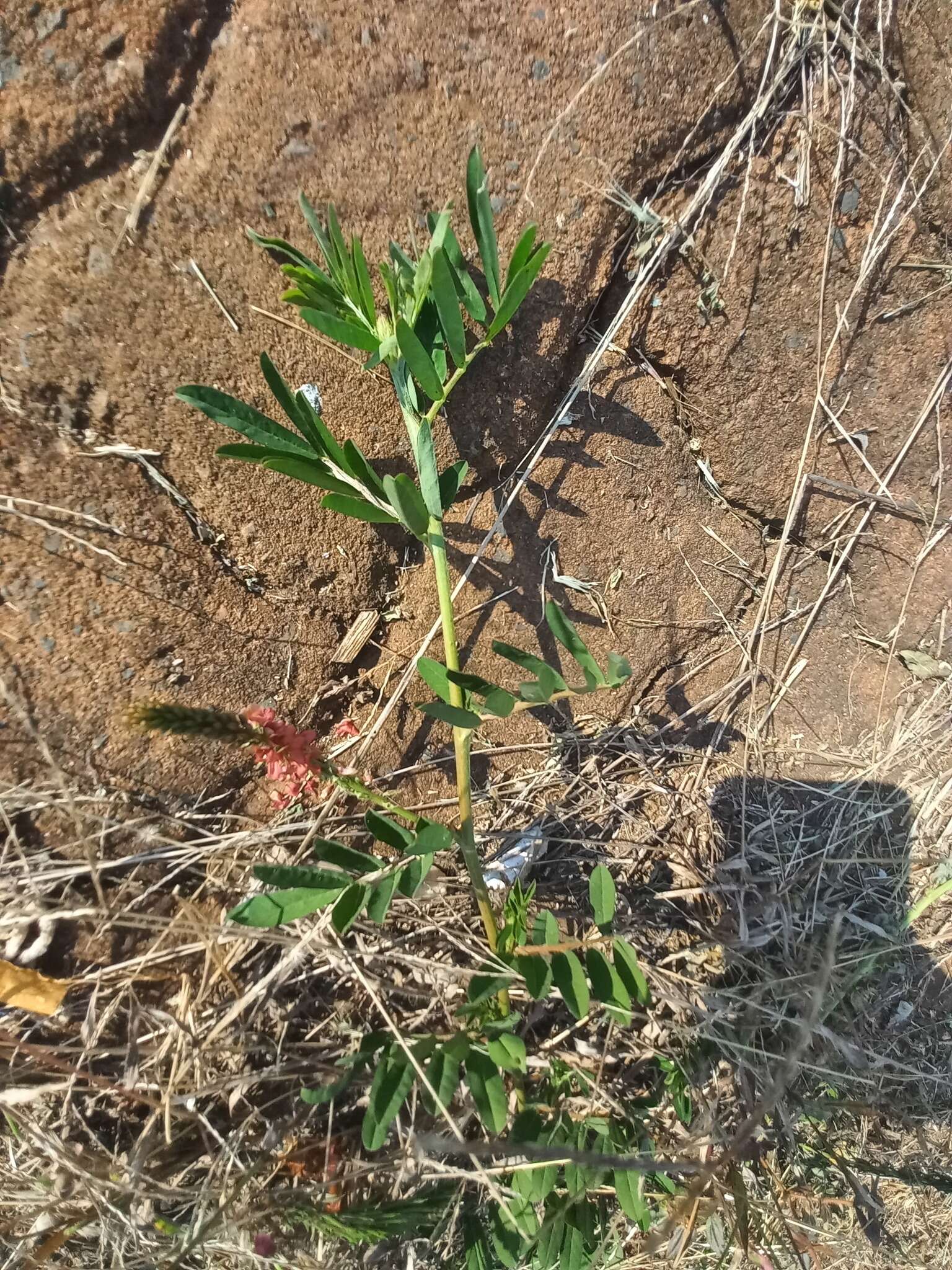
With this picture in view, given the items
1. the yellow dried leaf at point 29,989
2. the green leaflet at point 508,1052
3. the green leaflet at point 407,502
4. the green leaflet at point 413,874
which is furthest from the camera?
the yellow dried leaf at point 29,989

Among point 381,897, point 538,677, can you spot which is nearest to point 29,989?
point 381,897

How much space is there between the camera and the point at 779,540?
1.60 metres

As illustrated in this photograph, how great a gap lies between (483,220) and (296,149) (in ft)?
1.14

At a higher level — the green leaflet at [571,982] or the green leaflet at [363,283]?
the green leaflet at [363,283]

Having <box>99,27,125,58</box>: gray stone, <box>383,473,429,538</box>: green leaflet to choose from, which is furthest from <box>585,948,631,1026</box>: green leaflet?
<box>99,27,125,58</box>: gray stone

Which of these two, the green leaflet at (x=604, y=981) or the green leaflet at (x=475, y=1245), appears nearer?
the green leaflet at (x=604, y=981)

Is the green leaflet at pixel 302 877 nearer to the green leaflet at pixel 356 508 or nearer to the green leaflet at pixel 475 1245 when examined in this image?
the green leaflet at pixel 356 508

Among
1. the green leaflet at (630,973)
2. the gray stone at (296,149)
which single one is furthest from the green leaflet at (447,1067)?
the gray stone at (296,149)

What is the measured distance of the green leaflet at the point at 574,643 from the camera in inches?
36.9

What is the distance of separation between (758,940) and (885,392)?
3.98 ft

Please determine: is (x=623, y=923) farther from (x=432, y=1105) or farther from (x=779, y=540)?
(x=779, y=540)

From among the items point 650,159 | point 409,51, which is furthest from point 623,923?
point 409,51

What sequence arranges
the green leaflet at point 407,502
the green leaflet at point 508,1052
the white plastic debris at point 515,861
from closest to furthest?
the green leaflet at point 407,502, the green leaflet at point 508,1052, the white plastic debris at point 515,861

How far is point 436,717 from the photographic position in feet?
3.56
